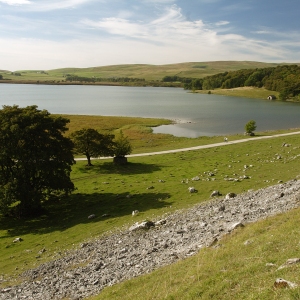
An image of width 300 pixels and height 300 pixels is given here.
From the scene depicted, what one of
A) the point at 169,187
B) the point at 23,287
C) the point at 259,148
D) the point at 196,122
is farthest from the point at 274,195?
the point at 196,122

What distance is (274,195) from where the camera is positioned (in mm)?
23766

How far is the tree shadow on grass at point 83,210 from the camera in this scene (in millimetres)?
28281


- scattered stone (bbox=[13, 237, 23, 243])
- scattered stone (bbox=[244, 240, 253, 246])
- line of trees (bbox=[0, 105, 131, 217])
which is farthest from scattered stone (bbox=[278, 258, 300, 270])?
line of trees (bbox=[0, 105, 131, 217])

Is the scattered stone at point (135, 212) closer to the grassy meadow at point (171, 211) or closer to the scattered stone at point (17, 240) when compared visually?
the grassy meadow at point (171, 211)

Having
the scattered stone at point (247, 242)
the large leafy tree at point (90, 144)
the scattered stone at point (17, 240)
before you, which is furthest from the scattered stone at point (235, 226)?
the large leafy tree at point (90, 144)

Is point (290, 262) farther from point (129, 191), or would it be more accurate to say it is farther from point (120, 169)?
point (120, 169)

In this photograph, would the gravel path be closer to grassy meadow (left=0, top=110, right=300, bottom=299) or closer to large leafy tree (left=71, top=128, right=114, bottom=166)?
grassy meadow (left=0, top=110, right=300, bottom=299)

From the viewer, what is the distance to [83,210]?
3169 centimetres

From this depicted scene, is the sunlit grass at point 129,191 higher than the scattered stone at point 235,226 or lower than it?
lower

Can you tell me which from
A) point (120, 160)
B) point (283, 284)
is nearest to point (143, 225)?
point (283, 284)

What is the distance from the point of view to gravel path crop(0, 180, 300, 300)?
1633 cm

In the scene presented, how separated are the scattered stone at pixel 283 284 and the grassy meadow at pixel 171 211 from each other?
25cm

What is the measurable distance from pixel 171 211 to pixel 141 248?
7.60 meters

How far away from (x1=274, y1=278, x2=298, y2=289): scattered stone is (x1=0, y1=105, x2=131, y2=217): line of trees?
86.9 ft
